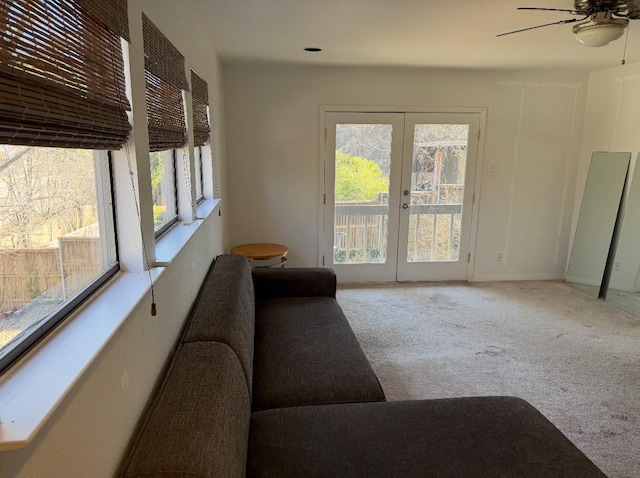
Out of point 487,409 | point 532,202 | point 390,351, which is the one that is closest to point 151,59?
point 487,409

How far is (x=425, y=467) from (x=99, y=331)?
3.63 feet

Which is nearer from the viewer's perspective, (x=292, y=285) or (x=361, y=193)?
(x=292, y=285)

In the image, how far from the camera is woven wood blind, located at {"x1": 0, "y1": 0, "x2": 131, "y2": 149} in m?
0.73

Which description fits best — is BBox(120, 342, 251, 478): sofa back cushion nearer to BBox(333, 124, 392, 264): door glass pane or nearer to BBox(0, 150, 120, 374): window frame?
BBox(0, 150, 120, 374): window frame

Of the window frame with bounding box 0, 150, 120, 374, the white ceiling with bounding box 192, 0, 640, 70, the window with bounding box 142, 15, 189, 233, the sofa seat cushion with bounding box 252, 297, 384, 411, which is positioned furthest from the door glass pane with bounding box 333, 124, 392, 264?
the window frame with bounding box 0, 150, 120, 374

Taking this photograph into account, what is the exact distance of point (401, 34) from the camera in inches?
118

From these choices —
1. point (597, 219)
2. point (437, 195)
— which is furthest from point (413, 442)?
point (597, 219)

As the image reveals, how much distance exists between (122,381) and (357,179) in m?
3.67

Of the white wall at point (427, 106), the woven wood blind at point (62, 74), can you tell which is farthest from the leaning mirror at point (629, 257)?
the woven wood blind at point (62, 74)

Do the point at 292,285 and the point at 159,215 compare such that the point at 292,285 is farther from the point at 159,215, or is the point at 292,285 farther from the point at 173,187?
the point at 159,215

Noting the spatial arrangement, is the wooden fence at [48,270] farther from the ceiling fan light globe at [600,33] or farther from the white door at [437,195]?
the white door at [437,195]

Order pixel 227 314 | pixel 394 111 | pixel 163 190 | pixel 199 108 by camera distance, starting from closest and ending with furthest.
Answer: pixel 227 314
pixel 163 190
pixel 199 108
pixel 394 111

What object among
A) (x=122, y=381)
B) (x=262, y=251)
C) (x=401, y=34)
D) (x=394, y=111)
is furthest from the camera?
(x=394, y=111)

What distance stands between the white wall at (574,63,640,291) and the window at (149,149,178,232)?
411 cm
